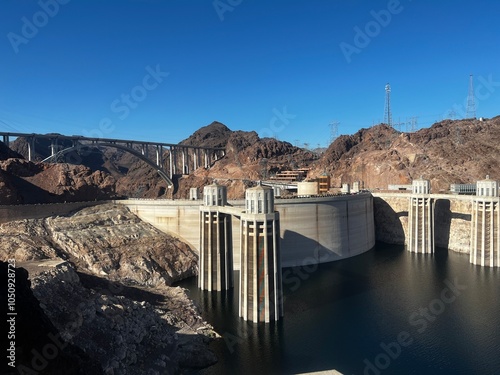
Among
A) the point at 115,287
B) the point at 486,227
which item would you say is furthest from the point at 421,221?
the point at 115,287

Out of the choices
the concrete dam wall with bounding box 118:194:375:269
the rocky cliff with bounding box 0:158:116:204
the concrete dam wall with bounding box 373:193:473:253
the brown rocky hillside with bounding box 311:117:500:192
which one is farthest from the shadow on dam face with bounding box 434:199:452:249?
the rocky cliff with bounding box 0:158:116:204

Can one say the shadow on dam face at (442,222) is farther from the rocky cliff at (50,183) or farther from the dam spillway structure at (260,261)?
the rocky cliff at (50,183)

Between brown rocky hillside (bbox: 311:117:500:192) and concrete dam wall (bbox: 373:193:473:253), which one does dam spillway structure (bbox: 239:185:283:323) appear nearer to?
concrete dam wall (bbox: 373:193:473:253)

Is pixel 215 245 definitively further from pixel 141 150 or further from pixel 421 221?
pixel 141 150

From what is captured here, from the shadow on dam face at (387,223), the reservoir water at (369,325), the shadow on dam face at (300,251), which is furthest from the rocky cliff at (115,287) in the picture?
the shadow on dam face at (387,223)

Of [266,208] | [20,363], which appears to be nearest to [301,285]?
[266,208]

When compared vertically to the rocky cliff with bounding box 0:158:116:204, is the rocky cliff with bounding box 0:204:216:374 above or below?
below
